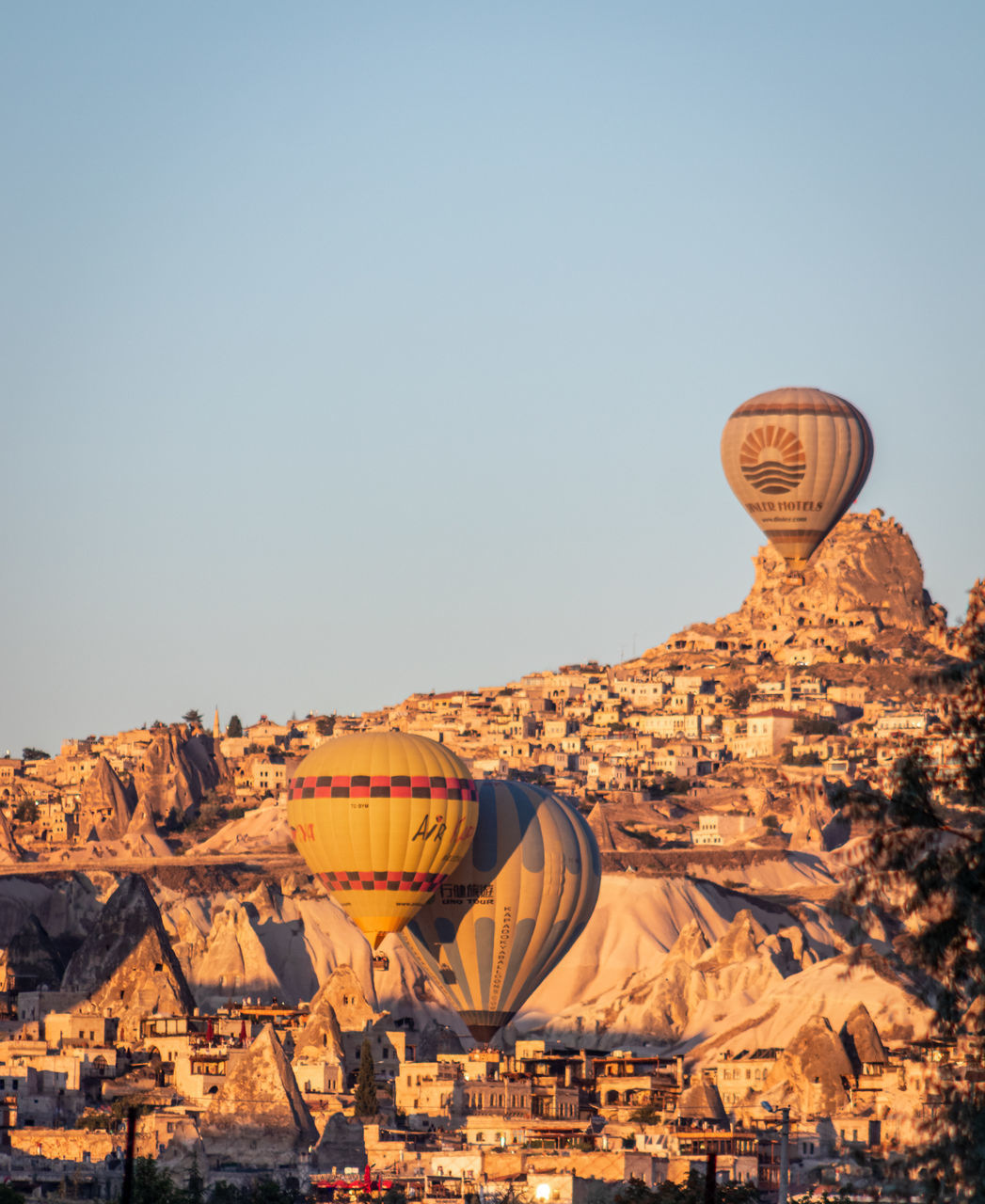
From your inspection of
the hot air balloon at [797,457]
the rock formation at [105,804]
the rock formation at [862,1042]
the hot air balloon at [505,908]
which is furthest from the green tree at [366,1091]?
the hot air balloon at [797,457]

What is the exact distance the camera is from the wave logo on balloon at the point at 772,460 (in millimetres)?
162125

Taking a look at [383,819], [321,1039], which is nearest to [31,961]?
[321,1039]

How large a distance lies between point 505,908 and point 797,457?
253ft

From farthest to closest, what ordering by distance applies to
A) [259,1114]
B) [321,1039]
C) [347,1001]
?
[347,1001], [321,1039], [259,1114]

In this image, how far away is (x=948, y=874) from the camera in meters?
25.2

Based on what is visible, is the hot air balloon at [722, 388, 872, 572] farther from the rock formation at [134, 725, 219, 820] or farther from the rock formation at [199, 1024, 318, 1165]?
the rock formation at [199, 1024, 318, 1165]

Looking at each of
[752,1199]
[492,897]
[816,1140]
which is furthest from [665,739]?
[752,1199]

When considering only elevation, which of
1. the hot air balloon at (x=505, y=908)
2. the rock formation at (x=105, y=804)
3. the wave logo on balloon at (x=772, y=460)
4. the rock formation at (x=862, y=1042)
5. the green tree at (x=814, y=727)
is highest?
the wave logo on balloon at (x=772, y=460)

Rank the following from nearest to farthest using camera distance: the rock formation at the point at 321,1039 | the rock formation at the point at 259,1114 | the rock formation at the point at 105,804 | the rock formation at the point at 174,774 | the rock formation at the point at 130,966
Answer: the rock formation at the point at 259,1114 < the rock formation at the point at 321,1039 < the rock formation at the point at 130,966 < the rock formation at the point at 105,804 < the rock formation at the point at 174,774

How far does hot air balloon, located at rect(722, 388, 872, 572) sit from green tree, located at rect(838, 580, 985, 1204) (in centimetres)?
13594

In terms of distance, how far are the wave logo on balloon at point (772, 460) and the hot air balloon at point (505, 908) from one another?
72587mm

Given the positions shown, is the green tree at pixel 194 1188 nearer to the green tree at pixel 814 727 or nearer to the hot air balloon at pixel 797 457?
the hot air balloon at pixel 797 457

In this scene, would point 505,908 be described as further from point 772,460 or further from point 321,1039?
point 772,460

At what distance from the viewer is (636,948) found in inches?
4975
